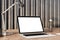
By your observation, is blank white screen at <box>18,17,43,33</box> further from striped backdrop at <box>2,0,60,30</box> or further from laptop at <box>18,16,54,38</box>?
striped backdrop at <box>2,0,60,30</box>

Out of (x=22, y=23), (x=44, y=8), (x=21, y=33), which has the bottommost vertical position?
(x=21, y=33)

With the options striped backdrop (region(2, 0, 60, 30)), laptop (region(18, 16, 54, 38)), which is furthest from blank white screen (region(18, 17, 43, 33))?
striped backdrop (region(2, 0, 60, 30))

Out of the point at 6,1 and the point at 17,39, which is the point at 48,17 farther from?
the point at 17,39

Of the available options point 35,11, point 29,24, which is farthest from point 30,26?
point 35,11

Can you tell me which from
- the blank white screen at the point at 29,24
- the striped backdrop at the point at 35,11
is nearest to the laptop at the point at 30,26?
the blank white screen at the point at 29,24

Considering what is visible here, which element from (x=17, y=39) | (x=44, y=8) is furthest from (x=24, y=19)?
(x=44, y=8)

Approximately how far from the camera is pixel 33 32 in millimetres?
1376

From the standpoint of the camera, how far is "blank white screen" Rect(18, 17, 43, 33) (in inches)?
54.1

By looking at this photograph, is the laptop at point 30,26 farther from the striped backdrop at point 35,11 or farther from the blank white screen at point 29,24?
the striped backdrop at point 35,11

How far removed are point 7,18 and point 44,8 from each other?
63 cm

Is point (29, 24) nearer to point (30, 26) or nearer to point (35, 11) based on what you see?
point (30, 26)

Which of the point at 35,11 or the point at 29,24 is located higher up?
the point at 35,11

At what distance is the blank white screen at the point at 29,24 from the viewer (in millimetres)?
1374

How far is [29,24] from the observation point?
1.42 meters
